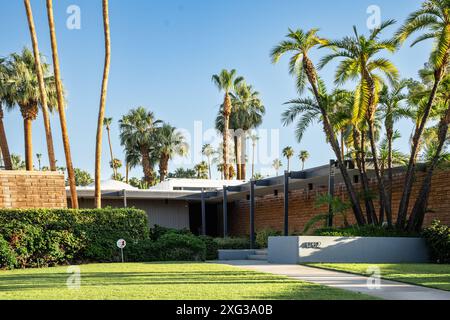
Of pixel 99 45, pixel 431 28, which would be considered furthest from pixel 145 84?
pixel 431 28

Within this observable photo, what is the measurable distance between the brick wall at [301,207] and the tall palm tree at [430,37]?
140cm

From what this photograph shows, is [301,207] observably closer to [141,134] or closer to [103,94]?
[103,94]

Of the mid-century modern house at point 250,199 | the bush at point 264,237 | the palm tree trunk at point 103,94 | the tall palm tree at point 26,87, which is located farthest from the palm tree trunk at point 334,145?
the tall palm tree at point 26,87

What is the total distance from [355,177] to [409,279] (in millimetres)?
12723

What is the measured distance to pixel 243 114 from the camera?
164ft

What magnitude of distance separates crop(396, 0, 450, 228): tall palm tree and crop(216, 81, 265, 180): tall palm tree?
29582mm

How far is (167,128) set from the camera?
162 ft

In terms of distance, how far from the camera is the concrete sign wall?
18688 millimetres

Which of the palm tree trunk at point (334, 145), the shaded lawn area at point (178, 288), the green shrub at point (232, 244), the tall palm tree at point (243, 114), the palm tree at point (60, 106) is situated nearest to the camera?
the shaded lawn area at point (178, 288)

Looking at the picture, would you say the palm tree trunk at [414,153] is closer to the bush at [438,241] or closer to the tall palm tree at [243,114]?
the bush at [438,241]

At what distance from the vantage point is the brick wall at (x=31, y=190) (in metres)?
22.5

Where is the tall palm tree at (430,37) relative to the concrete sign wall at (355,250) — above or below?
above

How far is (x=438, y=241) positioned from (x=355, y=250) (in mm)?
2433
